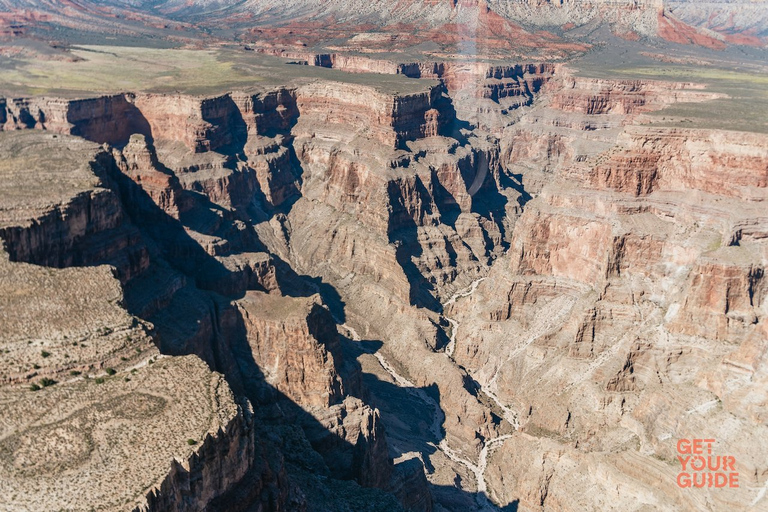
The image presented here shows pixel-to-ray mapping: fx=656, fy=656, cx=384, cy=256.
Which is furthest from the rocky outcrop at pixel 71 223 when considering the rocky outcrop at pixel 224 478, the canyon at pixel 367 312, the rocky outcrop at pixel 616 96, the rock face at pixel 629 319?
the rocky outcrop at pixel 616 96

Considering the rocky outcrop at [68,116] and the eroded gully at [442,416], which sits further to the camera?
the rocky outcrop at [68,116]

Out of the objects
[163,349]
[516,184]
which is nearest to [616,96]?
[516,184]

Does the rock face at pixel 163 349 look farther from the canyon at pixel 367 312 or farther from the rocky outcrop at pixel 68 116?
the rocky outcrop at pixel 68 116

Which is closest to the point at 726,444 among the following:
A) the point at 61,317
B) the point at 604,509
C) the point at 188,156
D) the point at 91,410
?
the point at 604,509

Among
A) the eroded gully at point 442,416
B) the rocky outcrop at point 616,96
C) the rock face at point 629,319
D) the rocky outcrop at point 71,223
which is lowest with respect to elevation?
the eroded gully at point 442,416

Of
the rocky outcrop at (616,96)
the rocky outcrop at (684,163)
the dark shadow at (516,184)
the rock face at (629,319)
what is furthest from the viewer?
the rocky outcrop at (616,96)

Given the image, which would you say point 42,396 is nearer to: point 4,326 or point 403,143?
point 4,326

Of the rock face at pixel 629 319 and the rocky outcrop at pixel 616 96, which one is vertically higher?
the rocky outcrop at pixel 616 96

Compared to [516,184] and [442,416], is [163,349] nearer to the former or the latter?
[442,416]
